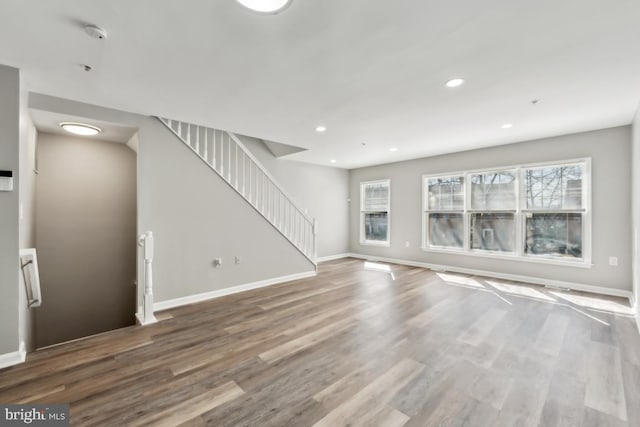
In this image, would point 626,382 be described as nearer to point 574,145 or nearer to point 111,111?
point 574,145

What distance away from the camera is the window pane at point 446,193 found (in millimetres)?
5676

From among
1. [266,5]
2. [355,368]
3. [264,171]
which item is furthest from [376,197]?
[266,5]

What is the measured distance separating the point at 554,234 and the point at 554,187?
813 millimetres

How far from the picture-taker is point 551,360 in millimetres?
2297

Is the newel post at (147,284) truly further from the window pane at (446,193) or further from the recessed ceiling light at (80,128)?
the window pane at (446,193)

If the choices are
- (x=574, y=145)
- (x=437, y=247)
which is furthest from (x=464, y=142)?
(x=437, y=247)

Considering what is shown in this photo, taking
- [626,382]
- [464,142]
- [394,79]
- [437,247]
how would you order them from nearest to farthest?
[626,382]
[394,79]
[464,142]
[437,247]

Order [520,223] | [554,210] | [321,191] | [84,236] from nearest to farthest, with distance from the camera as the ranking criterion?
[84,236] < [554,210] < [520,223] < [321,191]

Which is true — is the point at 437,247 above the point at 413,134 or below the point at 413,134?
below

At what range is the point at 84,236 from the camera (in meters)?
4.00

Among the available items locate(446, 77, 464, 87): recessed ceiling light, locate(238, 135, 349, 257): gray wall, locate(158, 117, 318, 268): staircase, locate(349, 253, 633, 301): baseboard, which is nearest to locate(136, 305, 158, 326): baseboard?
locate(158, 117, 318, 268): staircase

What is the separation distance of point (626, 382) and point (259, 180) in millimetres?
4973

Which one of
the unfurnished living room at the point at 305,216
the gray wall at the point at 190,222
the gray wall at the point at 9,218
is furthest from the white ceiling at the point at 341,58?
the gray wall at the point at 190,222

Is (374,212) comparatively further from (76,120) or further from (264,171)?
(76,120)
